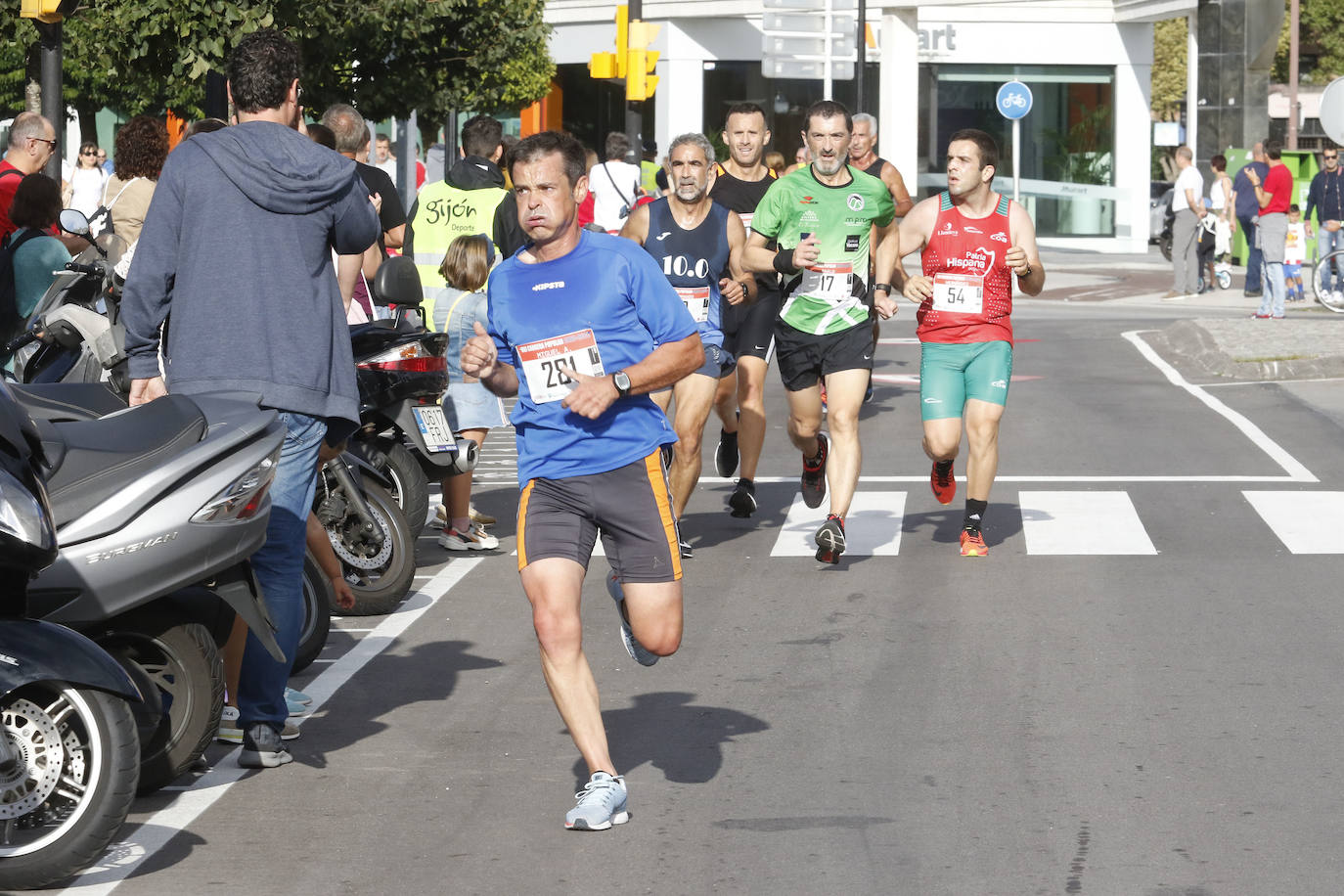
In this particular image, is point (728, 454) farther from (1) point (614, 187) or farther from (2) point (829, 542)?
(1) point (614, 187)

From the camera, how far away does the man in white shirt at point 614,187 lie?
21.5 meters

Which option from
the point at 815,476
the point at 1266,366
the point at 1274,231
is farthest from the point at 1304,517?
the point at 1274,231

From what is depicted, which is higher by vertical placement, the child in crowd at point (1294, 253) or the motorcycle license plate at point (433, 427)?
the child in crowd at point (1294, 253)

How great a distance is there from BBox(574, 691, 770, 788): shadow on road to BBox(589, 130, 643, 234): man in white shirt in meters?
14.6

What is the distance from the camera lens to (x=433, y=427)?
9.02 metres

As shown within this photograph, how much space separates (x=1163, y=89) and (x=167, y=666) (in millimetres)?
77137

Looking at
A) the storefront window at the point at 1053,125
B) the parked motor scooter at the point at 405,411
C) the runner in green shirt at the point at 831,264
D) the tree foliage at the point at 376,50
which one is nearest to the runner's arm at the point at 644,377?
the parked motor scooter at the point at 405,411

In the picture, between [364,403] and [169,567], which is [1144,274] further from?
[169,567]

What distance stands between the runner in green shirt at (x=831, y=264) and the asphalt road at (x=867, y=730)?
0.82 m

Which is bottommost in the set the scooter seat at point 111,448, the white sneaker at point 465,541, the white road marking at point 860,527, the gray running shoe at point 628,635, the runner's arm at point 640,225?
the white road marking at point 860,527

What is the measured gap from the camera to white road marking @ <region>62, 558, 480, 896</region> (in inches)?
202

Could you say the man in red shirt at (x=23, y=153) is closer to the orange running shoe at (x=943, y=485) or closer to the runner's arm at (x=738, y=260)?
the runner's arm at (x=738, y=260)

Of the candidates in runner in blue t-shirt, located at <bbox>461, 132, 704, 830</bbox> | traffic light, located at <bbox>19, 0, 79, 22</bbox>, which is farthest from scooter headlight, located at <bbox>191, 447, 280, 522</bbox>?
traffic light, located at <bbox>19, 0, 79, 22</bbox>

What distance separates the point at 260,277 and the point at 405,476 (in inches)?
127
